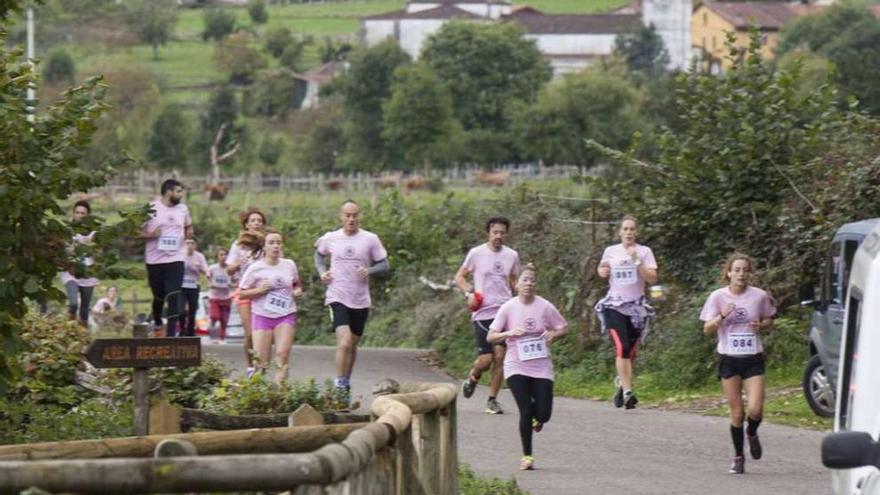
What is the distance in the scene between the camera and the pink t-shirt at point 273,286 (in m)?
18.5

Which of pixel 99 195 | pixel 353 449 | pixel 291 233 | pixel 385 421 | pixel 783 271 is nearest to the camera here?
pixel 353 449

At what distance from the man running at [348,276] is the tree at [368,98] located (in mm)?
128036

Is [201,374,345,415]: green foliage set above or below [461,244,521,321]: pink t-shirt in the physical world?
below

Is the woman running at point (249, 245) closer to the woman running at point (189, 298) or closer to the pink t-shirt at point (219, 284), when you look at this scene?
the woman running at point (189, 298)

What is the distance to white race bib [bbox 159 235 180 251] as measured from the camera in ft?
66.0

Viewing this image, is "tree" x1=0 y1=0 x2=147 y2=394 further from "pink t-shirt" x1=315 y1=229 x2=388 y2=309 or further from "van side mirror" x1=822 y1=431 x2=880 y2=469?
"pink t-shirt" x1=315 y1=229 x2=388 y2=309

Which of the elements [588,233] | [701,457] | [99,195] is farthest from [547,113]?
[701,457]

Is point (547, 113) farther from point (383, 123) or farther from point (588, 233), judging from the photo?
point (588, 233)

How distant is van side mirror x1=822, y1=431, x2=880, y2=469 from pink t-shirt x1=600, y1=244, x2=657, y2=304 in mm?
11926

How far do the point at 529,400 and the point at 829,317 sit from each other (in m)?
4.52

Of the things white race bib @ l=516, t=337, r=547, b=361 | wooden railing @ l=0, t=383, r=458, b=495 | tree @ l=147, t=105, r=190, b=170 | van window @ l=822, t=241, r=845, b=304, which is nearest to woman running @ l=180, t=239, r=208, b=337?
white race bib @ l=516, t=337, r=547, b=361

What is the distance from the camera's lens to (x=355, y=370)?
24.5 metres

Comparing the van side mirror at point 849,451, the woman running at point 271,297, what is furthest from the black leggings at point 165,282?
the van side mirror at point 849,451

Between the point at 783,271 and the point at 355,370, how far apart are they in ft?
16.6
